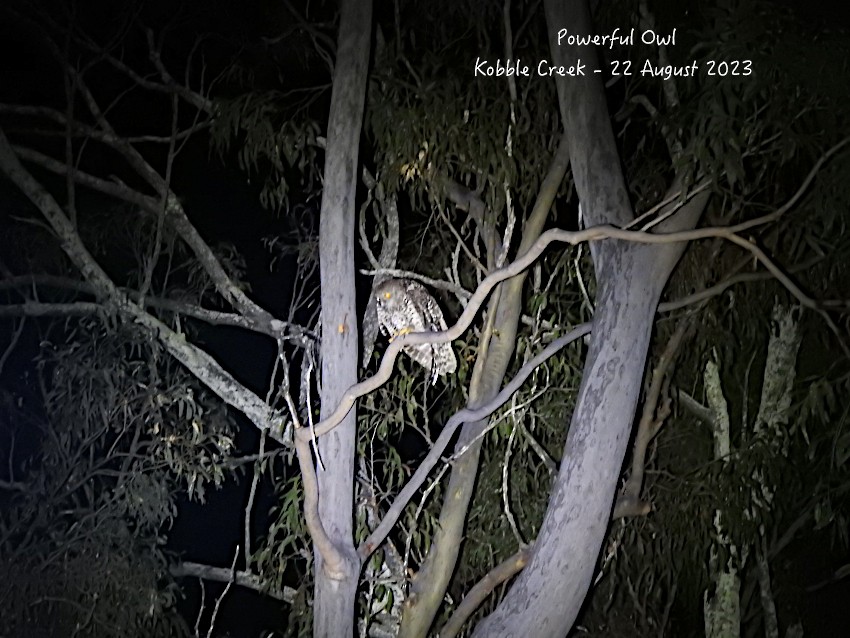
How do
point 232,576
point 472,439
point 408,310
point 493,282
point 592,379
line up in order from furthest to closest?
1. point 232,576
2. point 472,439
3. point 408,310
4. point 592,379
5. point 493,282

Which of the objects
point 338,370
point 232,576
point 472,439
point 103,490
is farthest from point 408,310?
point 103,490

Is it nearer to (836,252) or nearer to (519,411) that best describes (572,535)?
(519,411)

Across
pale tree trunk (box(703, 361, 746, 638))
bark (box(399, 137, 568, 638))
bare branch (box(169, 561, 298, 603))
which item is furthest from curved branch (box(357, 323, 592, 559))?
pale tree trunk (box(703, 361, 746, 638))

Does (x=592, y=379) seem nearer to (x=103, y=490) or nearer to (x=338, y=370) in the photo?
(x=338, y=370)

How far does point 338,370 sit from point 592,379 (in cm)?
57

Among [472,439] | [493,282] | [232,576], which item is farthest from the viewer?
[232,576]

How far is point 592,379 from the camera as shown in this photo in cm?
175

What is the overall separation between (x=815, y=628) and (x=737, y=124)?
184 cm

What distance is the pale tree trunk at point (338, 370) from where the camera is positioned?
1765 millimetres

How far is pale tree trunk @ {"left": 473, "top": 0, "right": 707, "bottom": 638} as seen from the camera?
5.67 feet

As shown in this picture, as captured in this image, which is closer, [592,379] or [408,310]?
[592,379]

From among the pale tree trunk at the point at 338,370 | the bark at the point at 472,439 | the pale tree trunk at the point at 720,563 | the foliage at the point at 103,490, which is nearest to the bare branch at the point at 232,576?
the foliage at the point at 103,490

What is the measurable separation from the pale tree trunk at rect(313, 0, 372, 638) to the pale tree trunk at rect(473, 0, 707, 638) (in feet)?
1.14

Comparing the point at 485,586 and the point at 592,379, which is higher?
the point at 592,379
